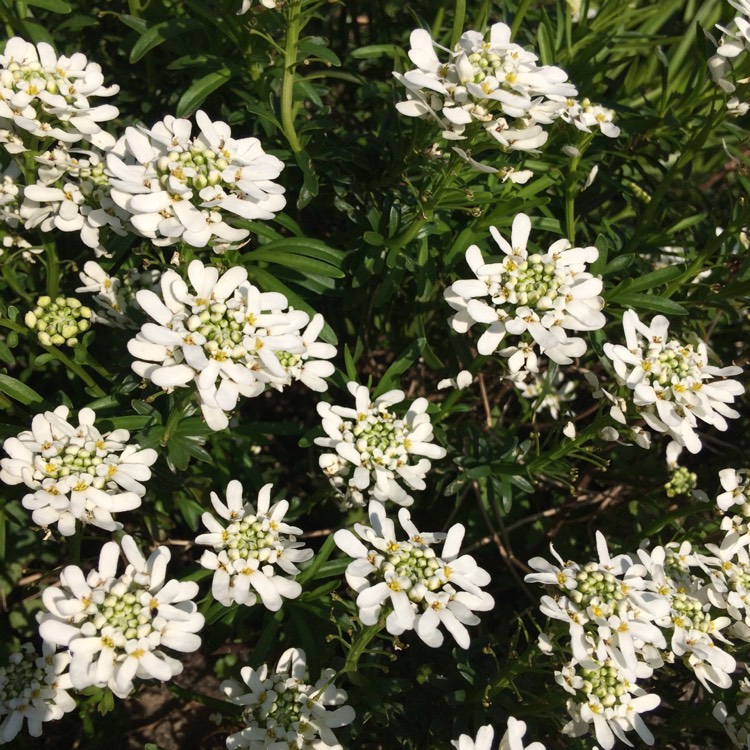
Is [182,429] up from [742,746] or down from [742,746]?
up

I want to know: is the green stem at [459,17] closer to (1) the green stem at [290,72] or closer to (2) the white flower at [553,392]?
(1) the green stem at [290,72]

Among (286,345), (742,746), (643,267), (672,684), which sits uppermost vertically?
(286,345)

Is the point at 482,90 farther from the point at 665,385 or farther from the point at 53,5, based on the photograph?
the point at 53,5

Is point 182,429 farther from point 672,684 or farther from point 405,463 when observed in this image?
point 672,684

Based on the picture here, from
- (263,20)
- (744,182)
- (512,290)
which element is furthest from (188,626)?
(744,182)

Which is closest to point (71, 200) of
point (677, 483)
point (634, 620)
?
point (634, 620)

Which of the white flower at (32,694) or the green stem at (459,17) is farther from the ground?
the green stem at (459,17)

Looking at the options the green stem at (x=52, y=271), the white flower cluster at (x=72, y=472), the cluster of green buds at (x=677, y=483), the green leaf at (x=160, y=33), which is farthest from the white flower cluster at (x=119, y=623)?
the cluster of green buds at (x=677, y=483)
